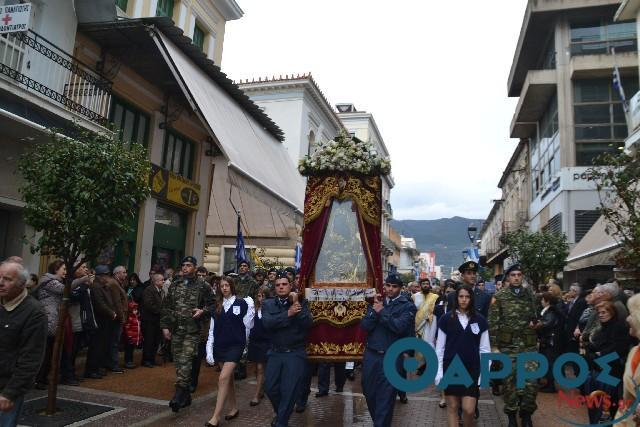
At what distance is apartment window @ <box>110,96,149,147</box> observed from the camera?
12.5 m

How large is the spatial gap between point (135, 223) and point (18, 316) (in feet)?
32.0

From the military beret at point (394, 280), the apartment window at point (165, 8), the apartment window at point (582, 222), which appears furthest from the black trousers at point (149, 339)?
the apartment window at point (582, 222)

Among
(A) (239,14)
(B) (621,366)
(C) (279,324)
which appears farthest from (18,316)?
(A) (239,14)

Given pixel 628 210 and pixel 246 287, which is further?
pixel 246 287

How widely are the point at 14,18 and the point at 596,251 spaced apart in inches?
540

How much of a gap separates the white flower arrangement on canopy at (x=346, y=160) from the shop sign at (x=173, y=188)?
7.00 metres

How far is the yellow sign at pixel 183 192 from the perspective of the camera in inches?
564

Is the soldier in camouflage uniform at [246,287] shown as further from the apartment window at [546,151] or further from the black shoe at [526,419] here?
the apartment window at [546,151]

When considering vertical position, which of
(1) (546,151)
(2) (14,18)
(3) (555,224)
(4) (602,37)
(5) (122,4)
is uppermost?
Answer: (4) (602,37)

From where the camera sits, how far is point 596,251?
12953 mm

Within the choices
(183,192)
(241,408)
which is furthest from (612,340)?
(183,192)

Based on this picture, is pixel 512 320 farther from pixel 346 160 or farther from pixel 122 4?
pixel 122 4

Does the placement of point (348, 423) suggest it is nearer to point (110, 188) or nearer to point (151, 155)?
point (110, 188)

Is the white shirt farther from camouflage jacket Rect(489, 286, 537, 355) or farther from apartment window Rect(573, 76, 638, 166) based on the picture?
apartment window Rect(573, 76, 638, 166)
